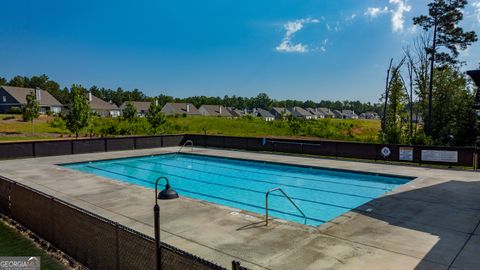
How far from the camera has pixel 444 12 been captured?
29094mm

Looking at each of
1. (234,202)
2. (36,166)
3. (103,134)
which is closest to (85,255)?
(234,202)

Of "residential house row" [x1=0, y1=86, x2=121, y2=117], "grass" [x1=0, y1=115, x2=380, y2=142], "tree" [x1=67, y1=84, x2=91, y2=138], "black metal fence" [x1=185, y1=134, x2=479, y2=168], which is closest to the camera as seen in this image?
"black metal fence" [x1=185, y1=134, x2=479, y2=168]

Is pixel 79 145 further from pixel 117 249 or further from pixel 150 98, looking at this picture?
pixel 150 98

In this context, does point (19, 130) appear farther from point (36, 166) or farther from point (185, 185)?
point (185, 185)

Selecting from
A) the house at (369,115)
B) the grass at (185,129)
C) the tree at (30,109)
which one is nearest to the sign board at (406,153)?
the grass at (185,129)

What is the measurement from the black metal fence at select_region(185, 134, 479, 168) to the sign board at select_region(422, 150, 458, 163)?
0.15 meters

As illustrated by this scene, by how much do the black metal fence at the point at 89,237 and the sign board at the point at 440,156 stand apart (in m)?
16.8

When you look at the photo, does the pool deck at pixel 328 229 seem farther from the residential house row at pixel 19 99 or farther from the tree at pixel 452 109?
the residential house row at pixel 19 99

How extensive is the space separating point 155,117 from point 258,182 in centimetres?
2181

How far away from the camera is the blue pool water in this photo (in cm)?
1182

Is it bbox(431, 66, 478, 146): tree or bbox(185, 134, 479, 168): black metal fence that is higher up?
bbox(431, 66, 478, 146): tree

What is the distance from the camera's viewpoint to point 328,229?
25.4 feet

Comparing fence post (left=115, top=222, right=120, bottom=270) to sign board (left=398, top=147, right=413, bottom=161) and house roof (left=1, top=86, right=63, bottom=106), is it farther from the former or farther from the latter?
house roof (left=1, top=86, right=63, bottom=106)

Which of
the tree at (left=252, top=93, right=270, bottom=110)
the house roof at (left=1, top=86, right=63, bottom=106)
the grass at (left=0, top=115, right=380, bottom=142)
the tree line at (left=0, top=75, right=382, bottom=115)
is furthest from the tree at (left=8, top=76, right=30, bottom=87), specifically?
the tree at (left=252, top=93, right=270, bottom=110)
